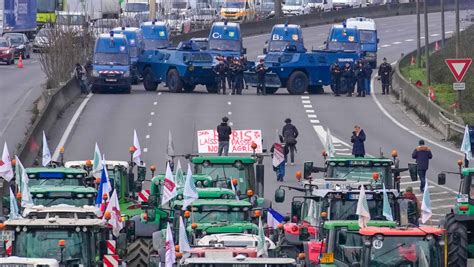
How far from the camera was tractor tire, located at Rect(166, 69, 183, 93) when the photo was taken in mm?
60938

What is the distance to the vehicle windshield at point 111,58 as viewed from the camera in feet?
201

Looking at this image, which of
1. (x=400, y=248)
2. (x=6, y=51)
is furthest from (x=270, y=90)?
(x=400, y=248)

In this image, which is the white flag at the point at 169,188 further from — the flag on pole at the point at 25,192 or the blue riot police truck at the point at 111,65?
the blue riot police truck at the point at 111,65

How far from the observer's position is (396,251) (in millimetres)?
20719

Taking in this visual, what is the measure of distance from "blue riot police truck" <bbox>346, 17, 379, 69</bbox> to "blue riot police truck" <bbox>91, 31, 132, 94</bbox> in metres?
15.3

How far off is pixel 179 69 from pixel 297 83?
459 cm

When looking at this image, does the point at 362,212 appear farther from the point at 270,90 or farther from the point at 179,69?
the point at 270,90

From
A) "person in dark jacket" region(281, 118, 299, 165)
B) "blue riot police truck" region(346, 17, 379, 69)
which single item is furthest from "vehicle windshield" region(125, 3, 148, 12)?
"person in dark jacket" region(281, 118, 299, 165)

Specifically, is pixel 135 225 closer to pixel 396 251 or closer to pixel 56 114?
pixel 396 251

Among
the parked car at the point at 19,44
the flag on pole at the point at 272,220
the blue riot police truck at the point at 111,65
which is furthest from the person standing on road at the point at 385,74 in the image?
the flag on pole at the point at 272,220

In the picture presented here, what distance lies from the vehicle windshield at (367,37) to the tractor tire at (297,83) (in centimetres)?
1498

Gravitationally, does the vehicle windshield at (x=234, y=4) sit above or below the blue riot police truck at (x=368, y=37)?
above

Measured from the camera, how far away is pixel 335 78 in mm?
60406

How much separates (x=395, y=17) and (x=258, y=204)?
78.9m
